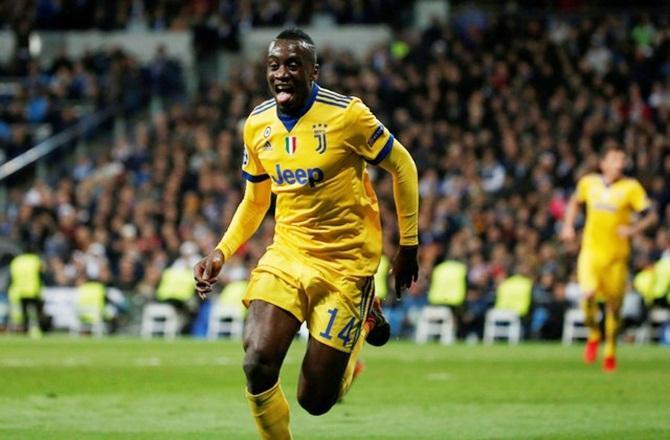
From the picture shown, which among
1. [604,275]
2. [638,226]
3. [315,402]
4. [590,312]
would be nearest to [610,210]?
[638,226]

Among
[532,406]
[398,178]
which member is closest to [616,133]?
[532,406]

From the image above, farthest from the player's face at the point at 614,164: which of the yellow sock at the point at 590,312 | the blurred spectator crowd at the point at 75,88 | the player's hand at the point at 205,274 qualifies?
the blurred spectator crowd at the point at 75,88

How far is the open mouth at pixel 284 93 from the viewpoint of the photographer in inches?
315

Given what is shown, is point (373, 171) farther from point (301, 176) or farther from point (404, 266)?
point (301, 176)

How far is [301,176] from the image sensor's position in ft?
26.6

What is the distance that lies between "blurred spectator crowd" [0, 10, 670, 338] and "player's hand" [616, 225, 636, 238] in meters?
8.46

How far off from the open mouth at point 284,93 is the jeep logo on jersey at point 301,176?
396 millimetres

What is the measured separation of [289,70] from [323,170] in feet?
1.99

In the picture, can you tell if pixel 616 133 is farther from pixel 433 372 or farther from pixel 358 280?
pixel 358 280

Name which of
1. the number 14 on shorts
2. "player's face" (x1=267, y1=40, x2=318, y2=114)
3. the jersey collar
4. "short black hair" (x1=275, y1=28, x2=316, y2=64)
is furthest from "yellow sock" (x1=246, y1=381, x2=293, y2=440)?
"short black hair" (x1=275, y1=28, x2=316, y2=64)

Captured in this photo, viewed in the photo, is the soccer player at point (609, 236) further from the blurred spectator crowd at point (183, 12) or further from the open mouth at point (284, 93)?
the blurred spectator crowd at point (183, 12)

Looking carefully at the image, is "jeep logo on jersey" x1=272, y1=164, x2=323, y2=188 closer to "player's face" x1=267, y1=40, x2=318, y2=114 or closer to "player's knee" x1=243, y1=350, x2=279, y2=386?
"player's face" x1=267, y1=40, x2=318, y2=114

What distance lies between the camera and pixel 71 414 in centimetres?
1153

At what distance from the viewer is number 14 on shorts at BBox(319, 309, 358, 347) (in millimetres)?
8023
